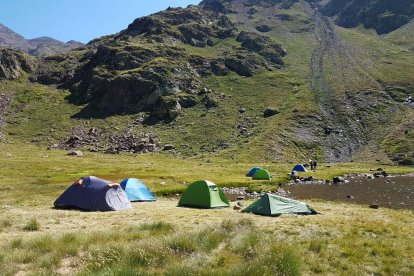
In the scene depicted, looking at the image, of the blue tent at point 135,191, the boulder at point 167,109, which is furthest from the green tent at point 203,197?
the boulder at point 167,109

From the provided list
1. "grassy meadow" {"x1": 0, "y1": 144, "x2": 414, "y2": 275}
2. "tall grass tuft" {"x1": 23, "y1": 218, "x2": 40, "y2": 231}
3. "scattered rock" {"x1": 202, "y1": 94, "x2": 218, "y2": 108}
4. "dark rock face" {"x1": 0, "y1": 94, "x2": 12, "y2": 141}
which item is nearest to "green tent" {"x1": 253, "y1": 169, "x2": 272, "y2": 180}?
"grassy meadow" {"x1": 0, "y1": 144, "x2": 414, "y2": 275}

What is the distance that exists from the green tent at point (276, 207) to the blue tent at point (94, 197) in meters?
10.7

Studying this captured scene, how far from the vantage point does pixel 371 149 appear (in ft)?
340

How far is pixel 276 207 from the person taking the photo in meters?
28.7

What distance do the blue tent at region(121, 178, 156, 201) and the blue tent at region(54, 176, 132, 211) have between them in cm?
610

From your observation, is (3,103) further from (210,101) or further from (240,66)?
(240,66)

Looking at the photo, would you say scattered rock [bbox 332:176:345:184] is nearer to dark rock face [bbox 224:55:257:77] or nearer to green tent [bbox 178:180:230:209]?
green tent [bbox 178:180:230:209]

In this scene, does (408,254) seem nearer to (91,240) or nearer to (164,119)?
(91,240)

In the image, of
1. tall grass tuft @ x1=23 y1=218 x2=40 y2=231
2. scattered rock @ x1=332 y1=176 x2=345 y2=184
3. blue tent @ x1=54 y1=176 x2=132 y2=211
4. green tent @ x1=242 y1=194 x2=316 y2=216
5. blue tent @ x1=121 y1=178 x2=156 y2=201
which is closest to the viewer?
tall grass tuft @ x1=23 y1=218 x2=40 y2=231

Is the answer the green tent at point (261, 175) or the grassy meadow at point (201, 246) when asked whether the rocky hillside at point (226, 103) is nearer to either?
the green tent at point (261, 175)

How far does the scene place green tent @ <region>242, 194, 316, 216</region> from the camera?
28.5 m

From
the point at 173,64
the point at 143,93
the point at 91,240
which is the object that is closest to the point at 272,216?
the point at 91,240

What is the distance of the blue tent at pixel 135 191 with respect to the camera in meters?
40.0

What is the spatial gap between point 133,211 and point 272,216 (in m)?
10.8
